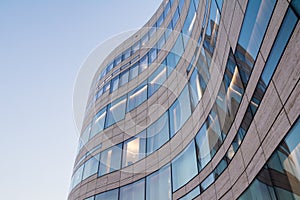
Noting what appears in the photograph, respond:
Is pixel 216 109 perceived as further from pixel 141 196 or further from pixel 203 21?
pixel 141 196

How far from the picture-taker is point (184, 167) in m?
14.8

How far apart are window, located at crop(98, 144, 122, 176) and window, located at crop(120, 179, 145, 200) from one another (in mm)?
2055

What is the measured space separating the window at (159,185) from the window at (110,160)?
3.86m

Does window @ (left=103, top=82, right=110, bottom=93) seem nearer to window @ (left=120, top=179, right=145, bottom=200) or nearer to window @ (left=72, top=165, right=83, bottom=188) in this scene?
window @ (left=72, top=165, right=83, bottom=188)

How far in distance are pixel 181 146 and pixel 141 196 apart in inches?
173

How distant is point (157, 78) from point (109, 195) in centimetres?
951

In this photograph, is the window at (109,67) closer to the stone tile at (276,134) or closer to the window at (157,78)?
the window at (157,78)

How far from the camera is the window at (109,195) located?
18.8 metres

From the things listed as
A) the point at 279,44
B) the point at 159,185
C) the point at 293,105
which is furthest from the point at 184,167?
the point at 279,44

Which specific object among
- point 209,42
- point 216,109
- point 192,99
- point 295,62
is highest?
point 209,42

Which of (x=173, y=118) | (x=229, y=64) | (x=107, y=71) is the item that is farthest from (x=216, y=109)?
(x=107, y=71)

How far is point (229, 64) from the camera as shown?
11.3m

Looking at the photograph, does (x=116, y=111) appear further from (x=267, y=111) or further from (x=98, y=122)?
(x=267, y=111)

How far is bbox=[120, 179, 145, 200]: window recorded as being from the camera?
56.8 feet
